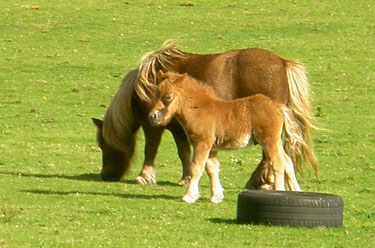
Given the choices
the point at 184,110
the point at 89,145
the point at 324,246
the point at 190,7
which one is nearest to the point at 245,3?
the point at 190,7

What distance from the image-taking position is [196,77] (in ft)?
48.2

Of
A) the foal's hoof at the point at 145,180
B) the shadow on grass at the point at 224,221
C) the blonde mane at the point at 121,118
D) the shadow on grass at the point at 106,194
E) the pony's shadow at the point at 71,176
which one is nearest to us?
the shadow on grass at the point at 224,221

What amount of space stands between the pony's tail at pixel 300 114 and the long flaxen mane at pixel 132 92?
5.64ft

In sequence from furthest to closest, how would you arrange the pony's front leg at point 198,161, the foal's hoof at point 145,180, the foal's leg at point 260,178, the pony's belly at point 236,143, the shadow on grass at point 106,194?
the foal's hoof at point 145,180 < the foal's leg at point 260,178 < the shadow on grass at point 106,194 < the pony's belly at point 236,143 < the pony's front leg at point 198,161

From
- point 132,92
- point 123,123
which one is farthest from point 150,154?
point 132,92

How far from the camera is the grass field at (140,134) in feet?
34.9

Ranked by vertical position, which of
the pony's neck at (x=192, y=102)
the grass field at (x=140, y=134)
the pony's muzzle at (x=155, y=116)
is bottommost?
the grass field at (x=140, y=134)

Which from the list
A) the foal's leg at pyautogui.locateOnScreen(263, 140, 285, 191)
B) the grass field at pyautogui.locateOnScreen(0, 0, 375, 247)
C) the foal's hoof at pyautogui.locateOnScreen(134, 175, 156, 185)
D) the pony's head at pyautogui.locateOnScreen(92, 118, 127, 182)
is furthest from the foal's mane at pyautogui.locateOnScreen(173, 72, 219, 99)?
the pony's head at pyautogui.locateOnScreen(92, 118, 127, 182)

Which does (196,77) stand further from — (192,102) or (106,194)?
(106,194)

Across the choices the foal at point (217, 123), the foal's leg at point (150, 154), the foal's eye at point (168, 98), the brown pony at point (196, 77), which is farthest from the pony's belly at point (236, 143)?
the foal's leg at point (150, 154)

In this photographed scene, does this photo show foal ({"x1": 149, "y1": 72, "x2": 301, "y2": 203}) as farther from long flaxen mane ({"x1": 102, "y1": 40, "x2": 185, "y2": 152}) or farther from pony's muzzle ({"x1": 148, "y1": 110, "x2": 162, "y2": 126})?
long flaxen mane ({"x1": 102, "y1": 40, "x2": 185, "y2": 152})

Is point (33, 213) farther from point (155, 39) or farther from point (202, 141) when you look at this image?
point (155, 39)

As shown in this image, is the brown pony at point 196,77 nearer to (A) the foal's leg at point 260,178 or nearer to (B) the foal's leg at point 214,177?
(A) the foal's leg at point 260,178

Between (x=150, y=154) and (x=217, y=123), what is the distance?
2.84 m
